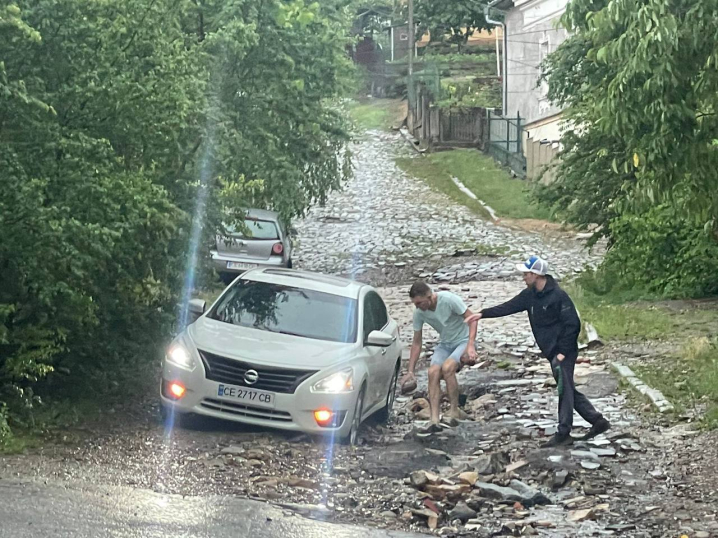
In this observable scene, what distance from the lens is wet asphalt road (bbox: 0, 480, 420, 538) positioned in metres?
7.27

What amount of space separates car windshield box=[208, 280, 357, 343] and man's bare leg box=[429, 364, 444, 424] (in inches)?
40.8

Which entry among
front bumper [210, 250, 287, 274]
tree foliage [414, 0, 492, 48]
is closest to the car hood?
front bumper [210, 250, 287, 274]

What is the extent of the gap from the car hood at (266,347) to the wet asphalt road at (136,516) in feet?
7.78

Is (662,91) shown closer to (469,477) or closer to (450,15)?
(469,477)

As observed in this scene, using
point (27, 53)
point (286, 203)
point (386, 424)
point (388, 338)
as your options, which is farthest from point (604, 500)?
point (286, 203)

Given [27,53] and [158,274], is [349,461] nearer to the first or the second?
[158,274]

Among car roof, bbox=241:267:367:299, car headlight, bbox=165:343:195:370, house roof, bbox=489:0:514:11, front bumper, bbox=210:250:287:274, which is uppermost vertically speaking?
house roof, bbox=489:0:514:11

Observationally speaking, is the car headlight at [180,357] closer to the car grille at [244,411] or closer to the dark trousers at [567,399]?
the car grille at [244,411]

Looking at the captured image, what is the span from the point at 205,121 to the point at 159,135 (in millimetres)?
2348

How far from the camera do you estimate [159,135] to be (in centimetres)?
1177

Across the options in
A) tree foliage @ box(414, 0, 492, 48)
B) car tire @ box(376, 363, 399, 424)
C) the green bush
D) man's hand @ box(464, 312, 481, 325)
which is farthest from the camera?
tree foliage @ box(414, 0, 492, 48)

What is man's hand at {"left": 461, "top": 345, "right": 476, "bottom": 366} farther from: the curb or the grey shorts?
the curb

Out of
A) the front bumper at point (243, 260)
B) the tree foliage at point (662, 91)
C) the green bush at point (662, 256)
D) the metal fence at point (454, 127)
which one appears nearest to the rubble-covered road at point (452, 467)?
the tree foliage at point (662, 91)

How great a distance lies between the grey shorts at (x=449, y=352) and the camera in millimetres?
12211
